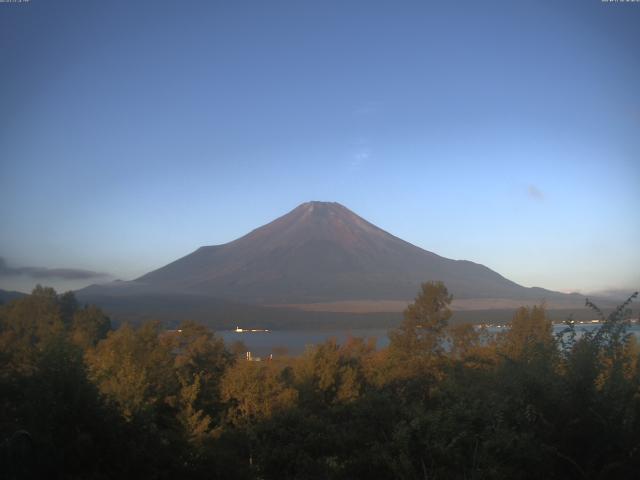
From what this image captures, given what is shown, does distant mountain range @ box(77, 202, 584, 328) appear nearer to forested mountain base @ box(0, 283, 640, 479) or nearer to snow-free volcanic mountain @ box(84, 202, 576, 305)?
snow-free volcanic mountain @ box(84, 202, 576, 305)

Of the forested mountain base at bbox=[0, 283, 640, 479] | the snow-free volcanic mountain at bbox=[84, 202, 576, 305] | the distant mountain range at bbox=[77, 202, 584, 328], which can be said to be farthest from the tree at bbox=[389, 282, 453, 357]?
the snow-free volcanic mountain at bbox=[84, 202, 576, 305]

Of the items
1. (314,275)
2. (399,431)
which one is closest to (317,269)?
(314,275)

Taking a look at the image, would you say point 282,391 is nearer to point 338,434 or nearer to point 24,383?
point 338,434

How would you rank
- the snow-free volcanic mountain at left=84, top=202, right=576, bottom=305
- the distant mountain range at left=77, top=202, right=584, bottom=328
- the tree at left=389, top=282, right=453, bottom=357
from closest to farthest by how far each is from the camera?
the tree at left=389, top=282, right=453, bottom=357
the distant mountain range at left=77, top=202, right=584, bottom=328
the snow-free volcanic mountain at left=84, top=202, right=576, bottom=305

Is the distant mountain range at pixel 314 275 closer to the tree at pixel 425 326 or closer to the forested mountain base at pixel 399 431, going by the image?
the tree at pixel 425 326

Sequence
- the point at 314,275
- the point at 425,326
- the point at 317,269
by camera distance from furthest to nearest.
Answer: the point at 317,269 → the point at 314,275 → the point at 425,326

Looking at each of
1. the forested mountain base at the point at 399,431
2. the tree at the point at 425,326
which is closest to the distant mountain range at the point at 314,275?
the tree at the point at 425,326

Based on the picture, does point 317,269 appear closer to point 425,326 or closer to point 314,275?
point 314,275
